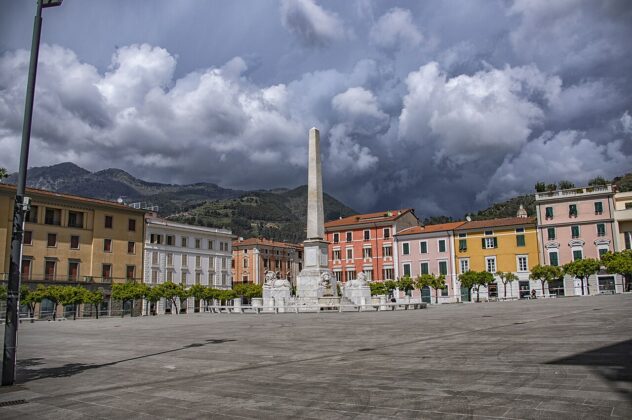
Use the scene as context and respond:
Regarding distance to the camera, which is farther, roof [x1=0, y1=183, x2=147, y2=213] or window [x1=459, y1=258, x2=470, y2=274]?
window [x1=459, y1=258, x2=470, y2=274]

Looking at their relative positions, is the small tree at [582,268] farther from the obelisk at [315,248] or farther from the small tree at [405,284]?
the obelisk at [315,248]

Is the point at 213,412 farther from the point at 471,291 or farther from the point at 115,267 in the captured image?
the point at 471,291

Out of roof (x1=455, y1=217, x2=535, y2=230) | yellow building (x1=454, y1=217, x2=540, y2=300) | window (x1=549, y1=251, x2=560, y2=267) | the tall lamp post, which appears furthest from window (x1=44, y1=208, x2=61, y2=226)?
window (x1=549, y1=251, x2=560, y2=267)

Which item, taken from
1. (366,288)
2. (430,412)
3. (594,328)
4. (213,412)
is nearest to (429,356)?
(430,412)

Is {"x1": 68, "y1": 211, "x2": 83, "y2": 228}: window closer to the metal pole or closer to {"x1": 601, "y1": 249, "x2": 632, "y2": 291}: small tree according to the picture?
the metal pole

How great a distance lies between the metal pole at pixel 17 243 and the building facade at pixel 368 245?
66.8 metres

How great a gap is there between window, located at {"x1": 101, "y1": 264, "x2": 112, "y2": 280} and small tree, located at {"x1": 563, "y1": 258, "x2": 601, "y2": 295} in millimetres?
50879

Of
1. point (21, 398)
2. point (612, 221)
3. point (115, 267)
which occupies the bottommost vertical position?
point (21, 398)

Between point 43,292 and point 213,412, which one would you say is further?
point 43,292

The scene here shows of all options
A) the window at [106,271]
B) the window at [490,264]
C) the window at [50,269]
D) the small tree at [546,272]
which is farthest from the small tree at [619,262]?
the window at [50,269]

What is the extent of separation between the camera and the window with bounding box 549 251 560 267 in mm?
64688

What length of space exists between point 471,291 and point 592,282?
13.9m

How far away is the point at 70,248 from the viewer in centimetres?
5772

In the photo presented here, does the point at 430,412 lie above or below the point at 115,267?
below
